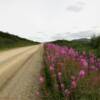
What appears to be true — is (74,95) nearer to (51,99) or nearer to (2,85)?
(51,99)

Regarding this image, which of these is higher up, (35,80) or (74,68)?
(74,68)

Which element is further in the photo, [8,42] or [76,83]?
[8,42]

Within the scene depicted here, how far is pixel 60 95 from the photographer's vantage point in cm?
736

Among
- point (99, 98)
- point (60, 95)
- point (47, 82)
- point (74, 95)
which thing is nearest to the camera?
point (99, 98)

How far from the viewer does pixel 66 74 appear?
8367 mm

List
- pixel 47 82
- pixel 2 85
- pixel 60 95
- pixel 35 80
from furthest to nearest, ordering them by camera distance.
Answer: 1. pixel 35 80
2. pixel 2 85
3. pixel 47 82
4. pixel 60 95

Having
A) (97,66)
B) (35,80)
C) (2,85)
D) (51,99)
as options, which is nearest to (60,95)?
(51,99)

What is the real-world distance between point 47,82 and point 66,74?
1.77 metres

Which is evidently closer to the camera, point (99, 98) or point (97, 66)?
point (99, 98)

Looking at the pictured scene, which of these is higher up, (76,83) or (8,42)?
(76,83)

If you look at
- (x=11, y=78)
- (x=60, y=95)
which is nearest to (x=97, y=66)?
(x=60, y=95)

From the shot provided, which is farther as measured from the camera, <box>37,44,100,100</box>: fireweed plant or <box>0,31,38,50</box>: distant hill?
<box>0,31,38,50</box>: distant hill

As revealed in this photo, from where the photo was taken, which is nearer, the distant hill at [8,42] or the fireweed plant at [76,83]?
the fireweed plant at [76,83]

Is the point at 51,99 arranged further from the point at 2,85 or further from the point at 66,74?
the point at 2,85
